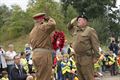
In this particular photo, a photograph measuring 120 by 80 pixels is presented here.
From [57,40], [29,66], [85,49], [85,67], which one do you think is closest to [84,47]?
[85,49]

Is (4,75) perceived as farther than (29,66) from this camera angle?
No

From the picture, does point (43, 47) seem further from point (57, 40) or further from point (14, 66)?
point (14, 66)

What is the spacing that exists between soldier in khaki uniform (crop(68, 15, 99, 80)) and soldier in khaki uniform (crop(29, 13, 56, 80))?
875mm

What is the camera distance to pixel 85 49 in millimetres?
9484

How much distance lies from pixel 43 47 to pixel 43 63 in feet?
1.07

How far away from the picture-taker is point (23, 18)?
132ft

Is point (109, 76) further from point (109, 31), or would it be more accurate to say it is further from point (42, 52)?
point (109, 31)

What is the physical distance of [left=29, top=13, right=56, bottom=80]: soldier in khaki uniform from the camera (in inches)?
347

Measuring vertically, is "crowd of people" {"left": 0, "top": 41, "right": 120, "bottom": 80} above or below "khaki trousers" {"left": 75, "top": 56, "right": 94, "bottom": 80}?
below

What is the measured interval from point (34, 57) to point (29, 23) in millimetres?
29847

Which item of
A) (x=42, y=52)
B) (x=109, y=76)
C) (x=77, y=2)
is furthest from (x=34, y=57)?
(x=77, y=2)

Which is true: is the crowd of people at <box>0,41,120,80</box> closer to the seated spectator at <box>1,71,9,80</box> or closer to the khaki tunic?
the seated spectator at <box>1,71,9,80</box>

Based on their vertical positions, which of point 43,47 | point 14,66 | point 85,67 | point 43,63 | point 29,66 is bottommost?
point 29,66

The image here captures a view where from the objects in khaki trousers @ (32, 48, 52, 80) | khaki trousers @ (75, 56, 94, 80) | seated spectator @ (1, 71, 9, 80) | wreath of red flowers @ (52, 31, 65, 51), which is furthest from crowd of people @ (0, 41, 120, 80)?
khaki trousers @ (32, 48, 52, 80)
